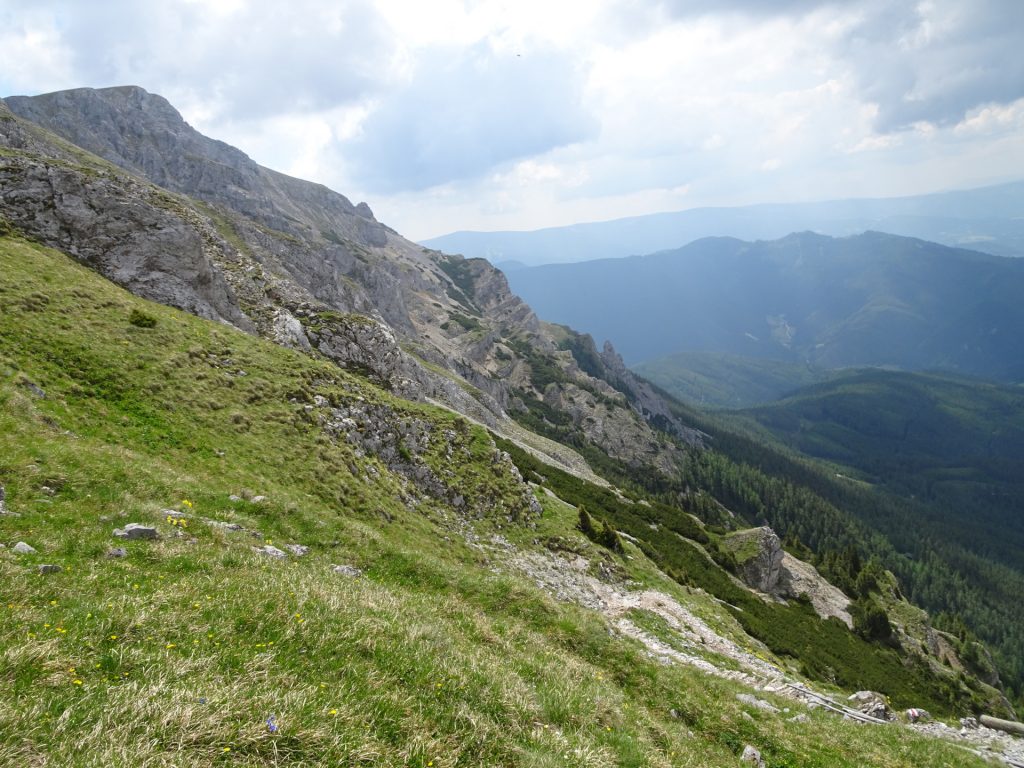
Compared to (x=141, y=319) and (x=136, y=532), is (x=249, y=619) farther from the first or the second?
(x=141, y=319)

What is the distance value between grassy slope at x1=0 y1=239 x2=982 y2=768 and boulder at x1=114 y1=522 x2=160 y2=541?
497mm

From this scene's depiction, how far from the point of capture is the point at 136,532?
49.4 feet

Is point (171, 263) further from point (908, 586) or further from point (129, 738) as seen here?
point (908, 586)

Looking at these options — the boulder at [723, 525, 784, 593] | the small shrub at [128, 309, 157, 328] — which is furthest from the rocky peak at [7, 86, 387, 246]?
the boulder at [723, 525, 784, 593]

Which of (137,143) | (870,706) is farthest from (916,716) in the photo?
(137,143)

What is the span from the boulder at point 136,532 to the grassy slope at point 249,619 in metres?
0.50

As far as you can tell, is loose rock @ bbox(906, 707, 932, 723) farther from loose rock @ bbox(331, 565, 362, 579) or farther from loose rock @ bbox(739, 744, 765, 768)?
loose rock @ bbox(331, 565, 362, 579)

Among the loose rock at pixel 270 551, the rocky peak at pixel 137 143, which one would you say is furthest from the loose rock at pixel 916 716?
the rocky peak at pixel 137 143

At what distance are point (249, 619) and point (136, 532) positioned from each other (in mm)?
7667

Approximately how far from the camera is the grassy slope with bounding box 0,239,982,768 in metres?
6.83

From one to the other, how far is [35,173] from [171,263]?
12079 millimetres

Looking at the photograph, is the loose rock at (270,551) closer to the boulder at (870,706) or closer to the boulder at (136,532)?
the boulder at (136,532)

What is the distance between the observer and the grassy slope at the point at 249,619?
683 centimetres

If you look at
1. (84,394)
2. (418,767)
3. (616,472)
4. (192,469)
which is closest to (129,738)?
(418,767)
